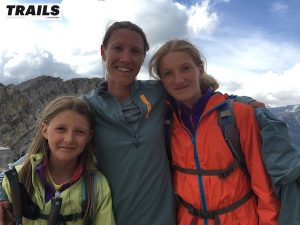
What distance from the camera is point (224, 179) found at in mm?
4297

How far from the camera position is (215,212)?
4.27m

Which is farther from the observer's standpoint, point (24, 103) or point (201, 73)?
point (24, 103)

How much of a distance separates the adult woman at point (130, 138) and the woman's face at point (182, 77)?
31cm

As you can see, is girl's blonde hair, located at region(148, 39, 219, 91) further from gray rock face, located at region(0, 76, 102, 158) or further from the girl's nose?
gray rock face, located at region(0, 76, 102, 158)

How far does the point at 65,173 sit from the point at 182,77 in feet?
6.80

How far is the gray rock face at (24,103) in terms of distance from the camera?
76188mm

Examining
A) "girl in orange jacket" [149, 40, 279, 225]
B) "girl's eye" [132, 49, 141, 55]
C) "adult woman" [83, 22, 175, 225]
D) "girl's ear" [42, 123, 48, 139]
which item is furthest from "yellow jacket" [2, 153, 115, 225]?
"girl's eye" [132, 49, 141, 55]

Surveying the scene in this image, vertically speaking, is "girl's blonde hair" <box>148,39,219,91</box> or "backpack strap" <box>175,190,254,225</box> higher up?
"girl's blonde hair" <box>148,39,219,91</box>

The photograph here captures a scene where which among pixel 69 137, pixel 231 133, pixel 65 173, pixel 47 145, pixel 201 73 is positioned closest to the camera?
pixel 231 133

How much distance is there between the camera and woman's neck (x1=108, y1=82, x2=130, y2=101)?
4938 mm

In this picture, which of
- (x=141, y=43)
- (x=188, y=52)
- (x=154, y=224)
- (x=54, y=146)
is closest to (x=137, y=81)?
(x=141, y=43)

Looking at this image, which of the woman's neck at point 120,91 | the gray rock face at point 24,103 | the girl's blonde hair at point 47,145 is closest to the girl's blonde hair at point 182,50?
the woman's neck at point 120,91

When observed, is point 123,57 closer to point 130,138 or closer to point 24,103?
point 130,138

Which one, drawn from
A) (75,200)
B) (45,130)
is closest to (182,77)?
(45,130)
